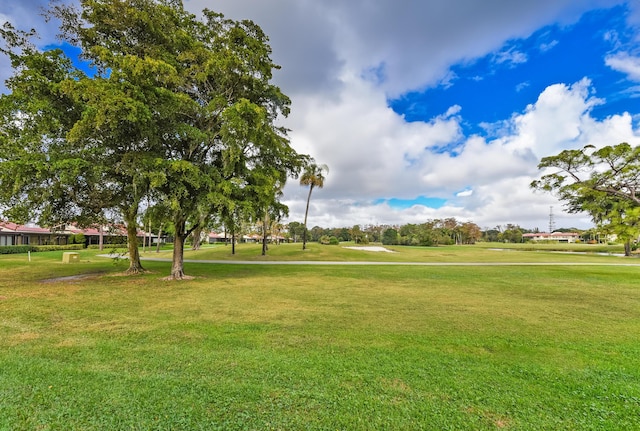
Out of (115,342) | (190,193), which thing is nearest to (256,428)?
(115,342)

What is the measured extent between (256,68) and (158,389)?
13.7m

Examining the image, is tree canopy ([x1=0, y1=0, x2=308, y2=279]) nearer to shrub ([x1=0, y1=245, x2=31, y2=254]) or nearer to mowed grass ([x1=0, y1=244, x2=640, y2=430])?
mowed grass ([x1=0, y1=244, x2=640, y2=430])

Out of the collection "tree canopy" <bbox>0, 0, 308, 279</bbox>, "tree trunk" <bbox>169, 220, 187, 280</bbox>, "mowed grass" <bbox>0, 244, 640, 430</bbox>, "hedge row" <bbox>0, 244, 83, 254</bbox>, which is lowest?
"hedge row" <bbox>0, 244, 83, 254</bbox>

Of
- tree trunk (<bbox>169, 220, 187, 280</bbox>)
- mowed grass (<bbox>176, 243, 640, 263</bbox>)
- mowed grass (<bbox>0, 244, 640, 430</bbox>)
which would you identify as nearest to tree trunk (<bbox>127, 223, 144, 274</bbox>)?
tree trunk (<bbox>169, 220, 187, 280</bbox>)

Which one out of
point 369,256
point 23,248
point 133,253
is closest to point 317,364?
point 133,253

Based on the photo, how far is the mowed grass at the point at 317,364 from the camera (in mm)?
3287

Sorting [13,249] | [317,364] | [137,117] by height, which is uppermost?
[137,117]

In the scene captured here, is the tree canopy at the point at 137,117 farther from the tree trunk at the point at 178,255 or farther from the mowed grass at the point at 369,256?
the mowed grass at the point at 369,256

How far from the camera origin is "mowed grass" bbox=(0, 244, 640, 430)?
10.8 ft

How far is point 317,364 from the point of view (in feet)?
15.0

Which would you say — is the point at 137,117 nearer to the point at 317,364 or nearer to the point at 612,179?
the point at 317,364

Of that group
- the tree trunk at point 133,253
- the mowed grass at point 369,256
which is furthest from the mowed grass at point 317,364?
the mowed grass at point 369,256

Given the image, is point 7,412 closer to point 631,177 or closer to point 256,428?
point 256,428

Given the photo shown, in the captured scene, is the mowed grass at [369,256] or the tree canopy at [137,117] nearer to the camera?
the tree canopy at [137,117]
